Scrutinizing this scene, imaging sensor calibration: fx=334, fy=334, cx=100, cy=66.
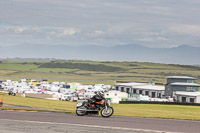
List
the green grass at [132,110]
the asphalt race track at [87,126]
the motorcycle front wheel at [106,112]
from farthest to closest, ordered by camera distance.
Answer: the green grass at [132,110], the motorcycle front wheel at [106,112], the asphalt race track at [87,126]

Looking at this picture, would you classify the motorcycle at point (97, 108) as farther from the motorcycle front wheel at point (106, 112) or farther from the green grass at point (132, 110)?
the green grass at point (132, 110)

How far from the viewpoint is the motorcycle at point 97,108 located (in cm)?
2608

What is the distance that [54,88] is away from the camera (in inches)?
4333

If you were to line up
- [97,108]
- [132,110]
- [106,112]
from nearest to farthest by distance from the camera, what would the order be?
[106,112], [97,108], [132,110]

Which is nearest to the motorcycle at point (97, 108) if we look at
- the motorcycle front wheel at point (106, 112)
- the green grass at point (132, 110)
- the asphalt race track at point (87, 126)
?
the motorcycle front wheel at point (106, 112)

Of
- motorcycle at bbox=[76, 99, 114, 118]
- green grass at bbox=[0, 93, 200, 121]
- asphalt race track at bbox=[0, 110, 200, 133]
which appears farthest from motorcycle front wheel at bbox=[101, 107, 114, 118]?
green grass at bbox=[0, 93, 200, 121]

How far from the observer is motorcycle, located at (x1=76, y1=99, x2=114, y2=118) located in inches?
1027

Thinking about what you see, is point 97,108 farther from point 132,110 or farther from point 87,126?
point 132,110

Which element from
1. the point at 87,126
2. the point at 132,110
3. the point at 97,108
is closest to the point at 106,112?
the point at 97,108

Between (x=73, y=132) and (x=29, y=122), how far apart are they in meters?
4.50

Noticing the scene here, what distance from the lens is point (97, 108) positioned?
87.0ft

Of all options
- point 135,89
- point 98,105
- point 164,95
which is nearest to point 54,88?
point 135,89

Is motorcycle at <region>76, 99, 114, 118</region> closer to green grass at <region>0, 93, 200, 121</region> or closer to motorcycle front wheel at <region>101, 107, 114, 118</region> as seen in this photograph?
motorcycle front wheel at <region>101, 107, 114, 118</region>

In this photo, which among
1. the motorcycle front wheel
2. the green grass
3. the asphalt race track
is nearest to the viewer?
the asphalt race track
